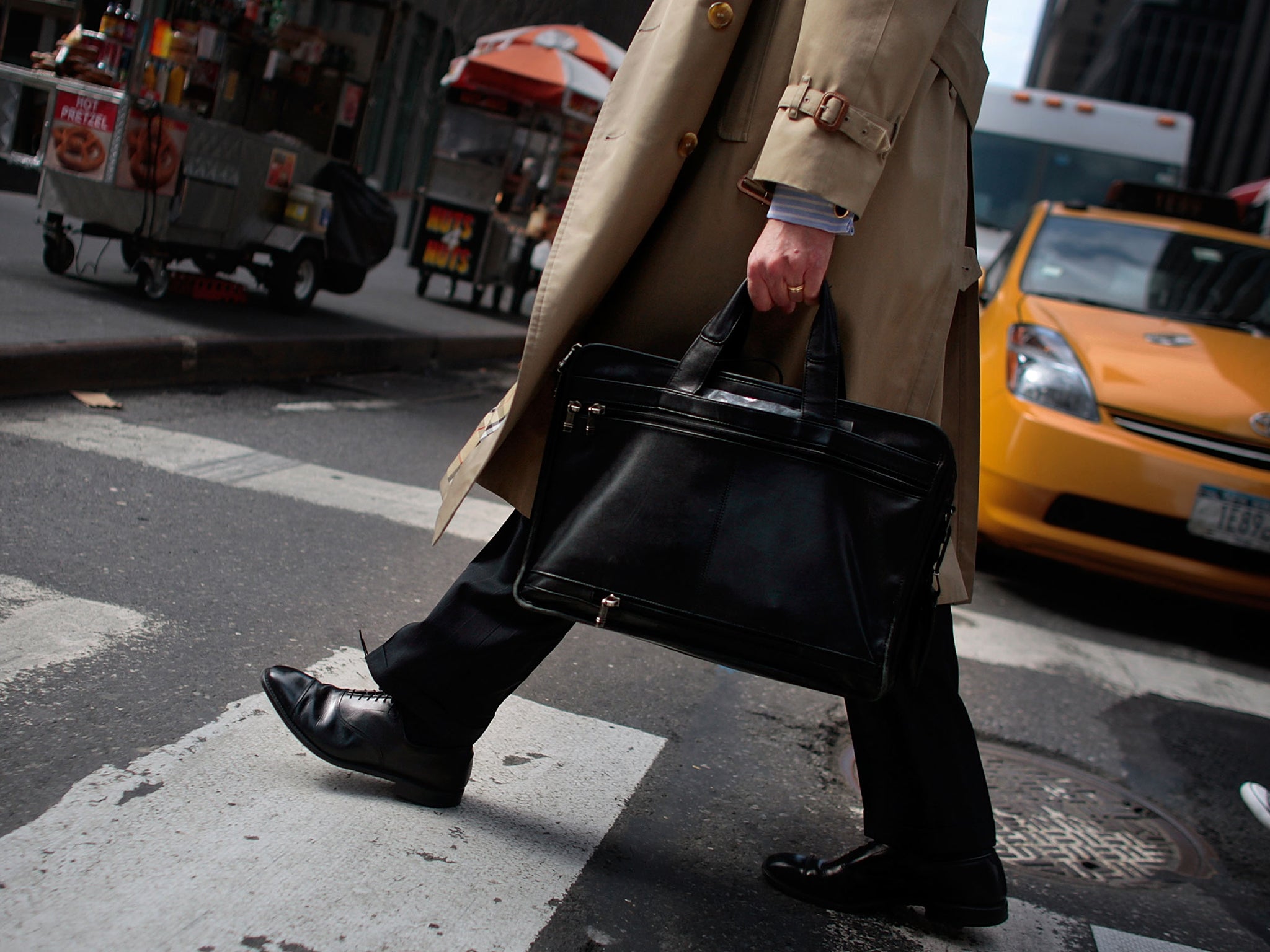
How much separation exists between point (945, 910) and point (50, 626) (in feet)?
6.26

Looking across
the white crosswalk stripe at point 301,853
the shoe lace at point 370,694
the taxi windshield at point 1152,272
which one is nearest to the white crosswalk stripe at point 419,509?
the white crosswalk stripe at point 301,853

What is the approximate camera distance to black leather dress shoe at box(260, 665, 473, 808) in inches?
77.6

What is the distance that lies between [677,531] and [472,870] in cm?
67

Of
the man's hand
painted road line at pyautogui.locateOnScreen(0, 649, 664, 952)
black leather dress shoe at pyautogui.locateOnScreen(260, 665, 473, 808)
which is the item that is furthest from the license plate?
black leather dress shoe at pyautogui.locateOnScreen(260, 665, 473, 808)

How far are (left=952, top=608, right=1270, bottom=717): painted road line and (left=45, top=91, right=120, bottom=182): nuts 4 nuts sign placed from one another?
526cm

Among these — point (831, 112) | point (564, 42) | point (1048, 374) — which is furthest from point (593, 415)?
point (564, 42)

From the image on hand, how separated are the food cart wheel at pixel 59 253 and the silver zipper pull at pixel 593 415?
6248 mm

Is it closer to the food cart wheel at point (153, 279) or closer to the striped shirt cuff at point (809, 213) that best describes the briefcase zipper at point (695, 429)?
the striped shirt cuff at point (809, 213)

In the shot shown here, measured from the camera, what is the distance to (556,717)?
8.55 ft

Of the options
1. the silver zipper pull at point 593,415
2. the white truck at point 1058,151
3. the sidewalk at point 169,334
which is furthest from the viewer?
the white truck at point 1058,151

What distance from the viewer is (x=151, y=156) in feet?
22.0

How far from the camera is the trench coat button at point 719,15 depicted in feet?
5.52

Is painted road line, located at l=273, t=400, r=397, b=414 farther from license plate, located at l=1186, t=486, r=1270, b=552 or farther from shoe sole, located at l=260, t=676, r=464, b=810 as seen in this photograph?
license plate, located at l=1186, t=486, r=1270, b=552

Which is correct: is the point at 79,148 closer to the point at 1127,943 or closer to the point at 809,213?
the point at 809,213
